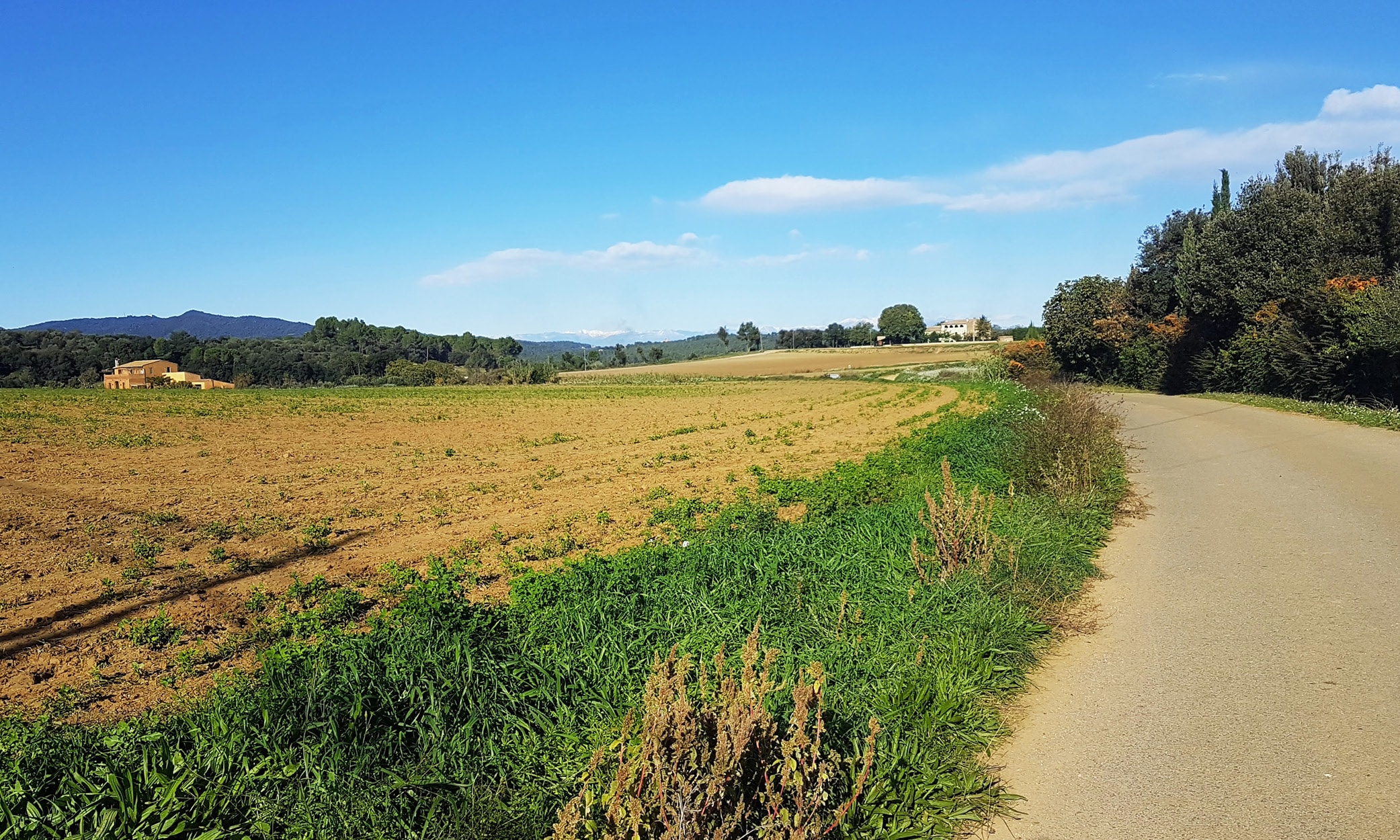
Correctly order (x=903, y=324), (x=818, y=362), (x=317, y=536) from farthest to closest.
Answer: (x=903, y=324) < (x=818, y=362) < (x=317, y=536)

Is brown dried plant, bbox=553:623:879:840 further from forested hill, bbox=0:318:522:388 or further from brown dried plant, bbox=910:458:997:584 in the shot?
forested hill, bbox=0:318:522:388

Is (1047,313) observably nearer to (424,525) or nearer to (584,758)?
(424,525)

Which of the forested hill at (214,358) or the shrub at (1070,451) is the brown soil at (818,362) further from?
the shrub at (1070,451)

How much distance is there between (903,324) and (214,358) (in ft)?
421

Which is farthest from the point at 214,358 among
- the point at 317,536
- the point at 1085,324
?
the point at 317,536

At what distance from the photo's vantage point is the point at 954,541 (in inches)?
273

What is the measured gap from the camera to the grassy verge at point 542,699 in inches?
138

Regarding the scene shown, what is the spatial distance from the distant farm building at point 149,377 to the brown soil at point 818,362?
130ft

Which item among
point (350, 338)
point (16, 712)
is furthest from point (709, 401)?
point (350, 338)

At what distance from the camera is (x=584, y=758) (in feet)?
13.2

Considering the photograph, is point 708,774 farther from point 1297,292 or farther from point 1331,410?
point 1297,292

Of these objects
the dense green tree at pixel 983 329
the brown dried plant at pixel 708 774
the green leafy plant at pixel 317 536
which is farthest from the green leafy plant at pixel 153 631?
the dense green tree at pixel 983 329

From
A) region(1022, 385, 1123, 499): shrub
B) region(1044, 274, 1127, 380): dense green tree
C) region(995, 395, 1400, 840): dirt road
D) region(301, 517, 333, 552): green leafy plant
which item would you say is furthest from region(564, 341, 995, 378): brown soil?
region(301, 517, 333, 552): green leafy plant

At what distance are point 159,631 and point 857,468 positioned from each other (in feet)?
32.0
